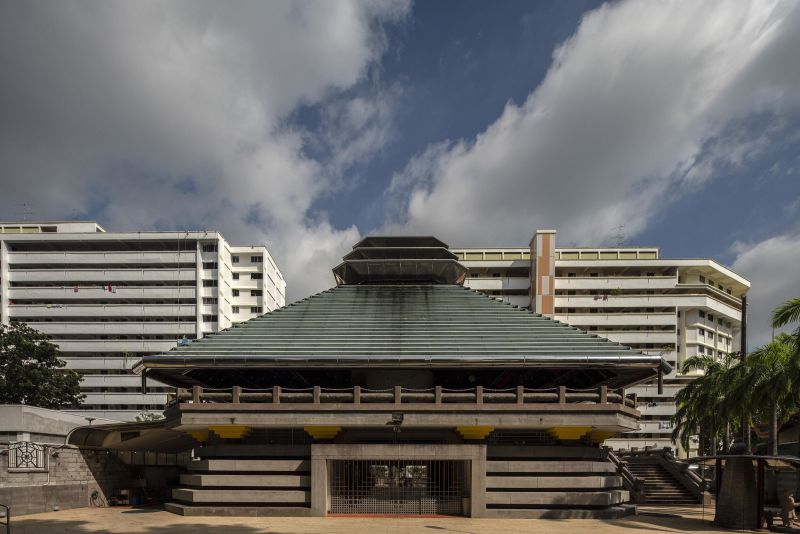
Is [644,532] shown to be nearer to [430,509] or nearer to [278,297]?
[430,509]

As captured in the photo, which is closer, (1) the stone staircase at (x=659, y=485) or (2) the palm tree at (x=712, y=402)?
(1) the stone staircase at (x=659, y=485)

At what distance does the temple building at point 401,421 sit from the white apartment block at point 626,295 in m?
56.2

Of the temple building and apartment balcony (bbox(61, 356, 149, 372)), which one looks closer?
the temple building

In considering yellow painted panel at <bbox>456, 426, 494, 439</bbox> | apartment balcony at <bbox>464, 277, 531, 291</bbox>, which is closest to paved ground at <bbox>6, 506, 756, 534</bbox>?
yellow painted panel at <bbox>456, 426, 494, 439</bbox>

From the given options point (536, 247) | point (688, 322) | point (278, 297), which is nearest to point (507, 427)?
point (536, 247)

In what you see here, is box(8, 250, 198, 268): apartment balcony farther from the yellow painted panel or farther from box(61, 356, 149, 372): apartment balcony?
the yellow painted panel

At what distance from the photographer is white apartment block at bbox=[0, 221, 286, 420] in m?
79.7

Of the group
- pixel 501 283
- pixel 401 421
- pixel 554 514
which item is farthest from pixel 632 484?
pixel 501 283

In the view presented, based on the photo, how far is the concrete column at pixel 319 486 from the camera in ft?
66.9

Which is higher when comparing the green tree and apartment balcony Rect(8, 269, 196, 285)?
apartment balcony Rect(8, 269, 196, 285)

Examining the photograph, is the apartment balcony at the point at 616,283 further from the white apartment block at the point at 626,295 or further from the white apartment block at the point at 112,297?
the white apartment block at the point at 112,297

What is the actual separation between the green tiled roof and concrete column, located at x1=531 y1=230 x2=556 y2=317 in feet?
173

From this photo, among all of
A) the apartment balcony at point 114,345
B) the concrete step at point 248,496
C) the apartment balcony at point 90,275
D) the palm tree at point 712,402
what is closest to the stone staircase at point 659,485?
the palm tree at point 712,402

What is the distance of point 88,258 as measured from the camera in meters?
82.3
